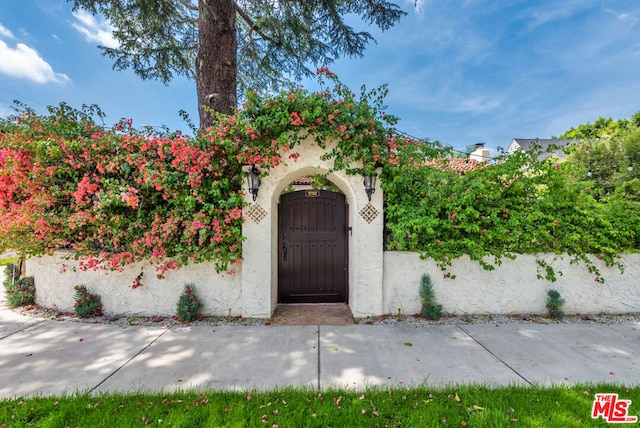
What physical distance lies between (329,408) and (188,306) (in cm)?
293

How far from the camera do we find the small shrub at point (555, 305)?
4.25 meters

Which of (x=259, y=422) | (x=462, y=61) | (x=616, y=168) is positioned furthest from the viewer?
(x=616, y=168)

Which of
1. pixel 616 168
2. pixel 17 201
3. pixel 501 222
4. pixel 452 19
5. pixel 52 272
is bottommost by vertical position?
pixel 52 272

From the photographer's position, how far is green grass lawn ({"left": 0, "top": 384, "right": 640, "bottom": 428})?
202 cm

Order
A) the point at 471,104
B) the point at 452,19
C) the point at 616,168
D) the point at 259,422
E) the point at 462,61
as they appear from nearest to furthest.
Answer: the point at 259,422 < the point at 452,19 < the point at 462,61 < the point at 616,168 < the point at 471,104

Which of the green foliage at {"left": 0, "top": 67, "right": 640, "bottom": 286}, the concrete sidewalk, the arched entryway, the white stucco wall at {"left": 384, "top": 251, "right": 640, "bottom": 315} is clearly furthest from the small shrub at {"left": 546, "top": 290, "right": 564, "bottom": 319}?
the arched entryway

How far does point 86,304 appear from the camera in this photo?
4.21 meters

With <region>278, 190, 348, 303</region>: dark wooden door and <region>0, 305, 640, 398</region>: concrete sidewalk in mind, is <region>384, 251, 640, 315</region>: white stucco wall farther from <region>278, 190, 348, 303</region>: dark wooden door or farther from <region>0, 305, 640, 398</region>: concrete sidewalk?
<region>278, 190, 348, 303</region>: dark wooden door

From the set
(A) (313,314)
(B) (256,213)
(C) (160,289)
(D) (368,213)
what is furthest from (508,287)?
(C) (160,289)

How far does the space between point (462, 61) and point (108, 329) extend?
11.5m

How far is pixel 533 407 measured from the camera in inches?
86.0

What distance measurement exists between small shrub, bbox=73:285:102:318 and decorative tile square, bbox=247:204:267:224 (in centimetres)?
299

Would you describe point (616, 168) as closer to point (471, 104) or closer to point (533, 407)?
point (471, 104)

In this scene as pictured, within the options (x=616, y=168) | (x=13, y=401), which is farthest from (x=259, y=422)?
(x=616, y=168)
